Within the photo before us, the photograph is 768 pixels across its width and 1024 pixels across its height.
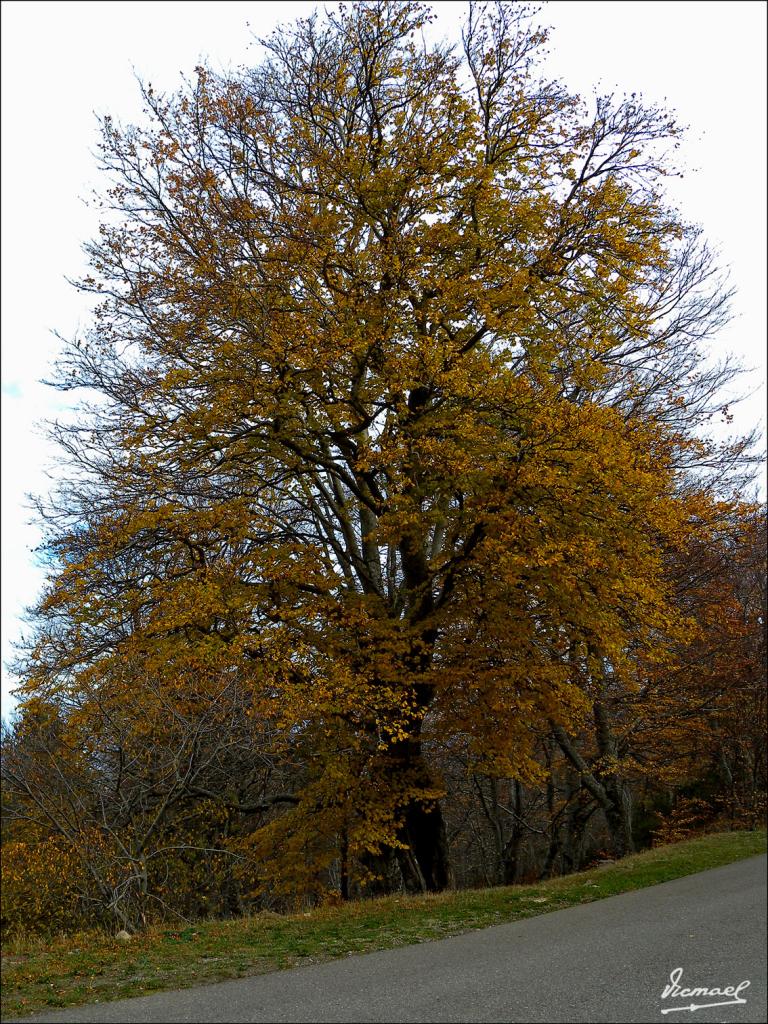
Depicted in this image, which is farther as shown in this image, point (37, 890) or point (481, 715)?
point (481, 715)

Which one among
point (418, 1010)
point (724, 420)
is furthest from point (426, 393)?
point (418, 1010)

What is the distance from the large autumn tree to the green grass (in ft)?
7.37

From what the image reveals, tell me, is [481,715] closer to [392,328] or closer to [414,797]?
[414,797]

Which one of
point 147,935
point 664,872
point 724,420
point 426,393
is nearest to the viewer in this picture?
point 147,935

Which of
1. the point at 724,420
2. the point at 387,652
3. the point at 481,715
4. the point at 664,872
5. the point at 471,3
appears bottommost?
the point at 664,872

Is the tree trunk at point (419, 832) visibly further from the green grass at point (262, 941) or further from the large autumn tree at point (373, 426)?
the green grass at point (262, 941)

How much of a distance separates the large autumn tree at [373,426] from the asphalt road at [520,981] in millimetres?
4453

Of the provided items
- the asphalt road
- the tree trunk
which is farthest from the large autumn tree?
the asphalt road

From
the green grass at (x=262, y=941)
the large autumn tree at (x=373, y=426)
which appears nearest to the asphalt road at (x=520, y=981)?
the green grass at (x=262, y=941)

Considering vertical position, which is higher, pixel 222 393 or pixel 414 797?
pixel 222 393

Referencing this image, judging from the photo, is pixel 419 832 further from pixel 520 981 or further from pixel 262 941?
pixel 520 981

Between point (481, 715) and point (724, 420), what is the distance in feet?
25.7

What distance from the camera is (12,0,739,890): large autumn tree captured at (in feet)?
39.9

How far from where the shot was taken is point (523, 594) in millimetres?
13328
